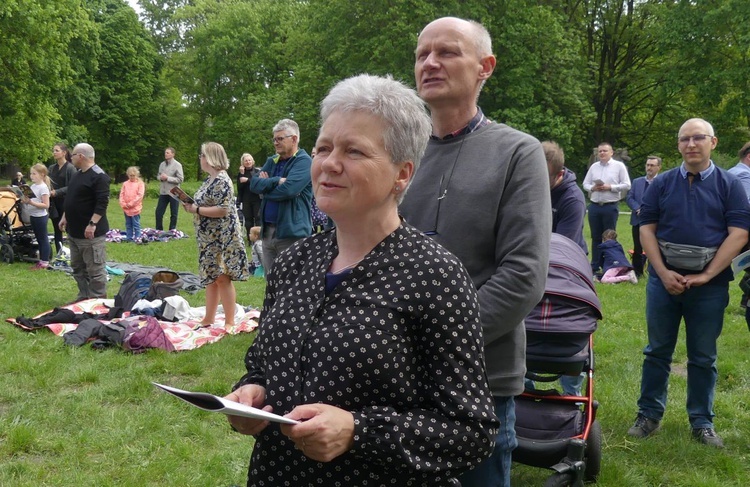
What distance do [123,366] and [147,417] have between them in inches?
56.5

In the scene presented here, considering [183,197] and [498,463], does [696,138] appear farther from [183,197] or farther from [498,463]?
Answer: [183,197]

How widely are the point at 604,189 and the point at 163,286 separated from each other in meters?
7.23

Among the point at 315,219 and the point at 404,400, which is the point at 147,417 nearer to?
the point at 404,400

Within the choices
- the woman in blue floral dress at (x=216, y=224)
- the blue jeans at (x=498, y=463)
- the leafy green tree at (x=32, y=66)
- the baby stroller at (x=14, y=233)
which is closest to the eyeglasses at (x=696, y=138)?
the blue jeans at (x=498, y=463)

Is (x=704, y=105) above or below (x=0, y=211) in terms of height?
above

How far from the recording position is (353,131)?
1.75 metres

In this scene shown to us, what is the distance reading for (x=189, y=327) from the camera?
7.68m

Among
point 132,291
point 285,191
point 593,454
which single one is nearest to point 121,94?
point 132,291

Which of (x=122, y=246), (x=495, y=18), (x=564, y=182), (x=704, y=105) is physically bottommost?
(x=122, y=246)

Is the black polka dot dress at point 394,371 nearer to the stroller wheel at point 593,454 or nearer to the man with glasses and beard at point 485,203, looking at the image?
the man with glasses and beard at point 485,203

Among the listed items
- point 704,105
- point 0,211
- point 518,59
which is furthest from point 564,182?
point 704,105

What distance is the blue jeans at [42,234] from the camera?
1198 cm

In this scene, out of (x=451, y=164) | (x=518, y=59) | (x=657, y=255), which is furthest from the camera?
(x=518, y=59)

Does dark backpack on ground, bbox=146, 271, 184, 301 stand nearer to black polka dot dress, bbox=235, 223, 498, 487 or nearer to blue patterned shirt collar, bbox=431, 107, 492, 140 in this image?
blue patterned shirt collar, bbox=431, 107, 492, 140
